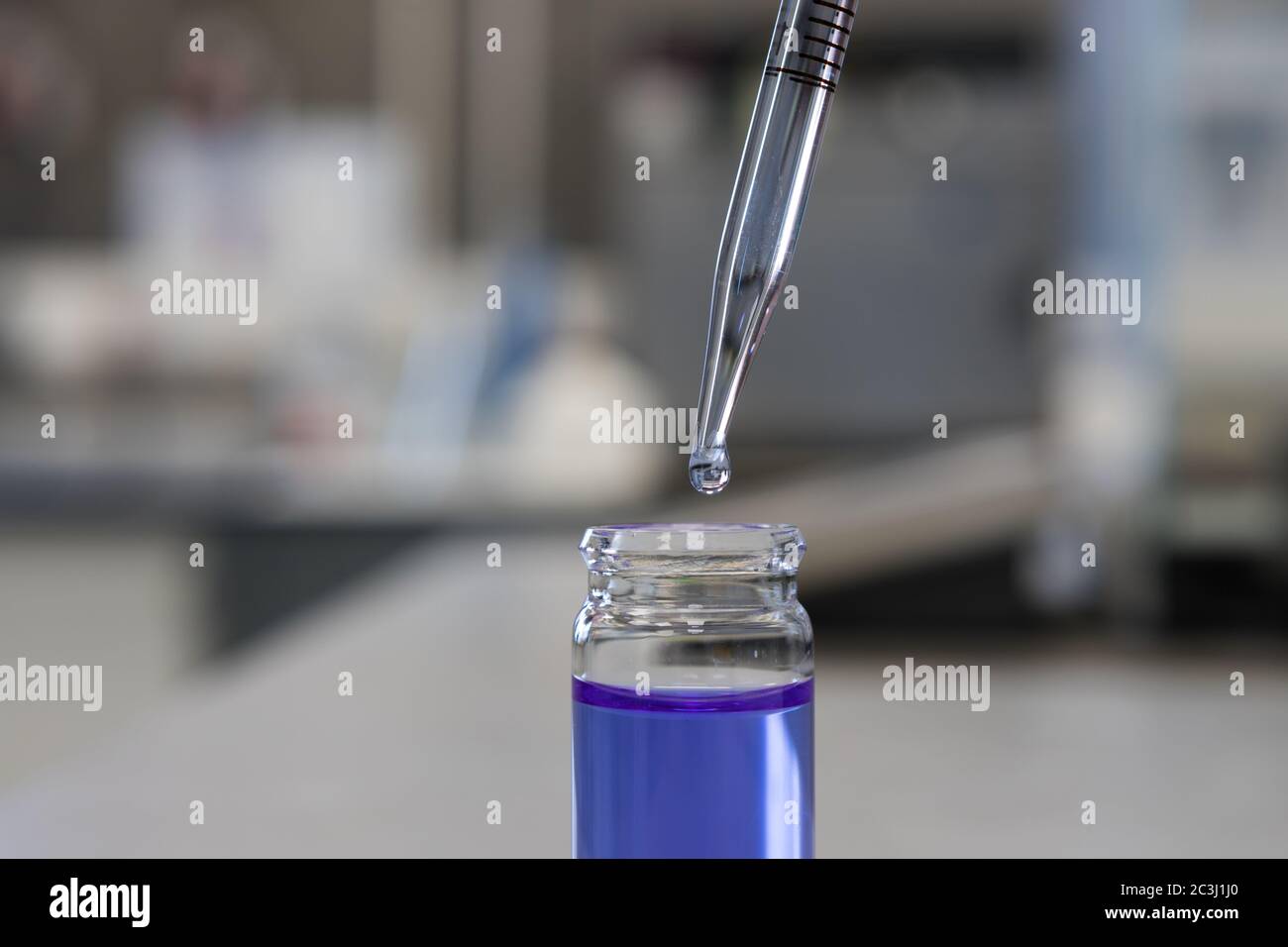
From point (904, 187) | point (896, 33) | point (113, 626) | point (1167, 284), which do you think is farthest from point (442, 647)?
point (896, 33)

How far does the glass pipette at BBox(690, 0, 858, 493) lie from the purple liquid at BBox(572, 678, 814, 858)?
0.10 m

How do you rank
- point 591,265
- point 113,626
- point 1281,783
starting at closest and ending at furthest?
1. point 1281,783
2. point 113,626
3. point 591,265

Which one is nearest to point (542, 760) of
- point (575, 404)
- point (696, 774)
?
point (696, 774)

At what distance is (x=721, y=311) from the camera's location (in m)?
0.38

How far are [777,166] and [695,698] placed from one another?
15 centimetres

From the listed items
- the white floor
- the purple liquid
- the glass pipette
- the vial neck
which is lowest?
the white floor

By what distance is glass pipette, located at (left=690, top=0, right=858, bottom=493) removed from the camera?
36cm

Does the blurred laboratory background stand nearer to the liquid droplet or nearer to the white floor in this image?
the white floor

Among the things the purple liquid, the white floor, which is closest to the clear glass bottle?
the purple liquid

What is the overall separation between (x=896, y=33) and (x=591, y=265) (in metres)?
1.00

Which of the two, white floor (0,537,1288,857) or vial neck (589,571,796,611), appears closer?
vial neck (589,571,796,611)

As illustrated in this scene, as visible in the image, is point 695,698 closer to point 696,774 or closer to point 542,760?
point 696,774

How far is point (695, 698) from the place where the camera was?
38 centimetres
